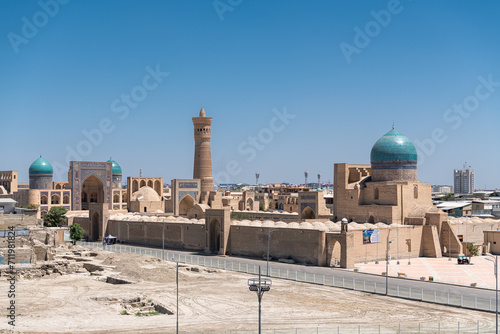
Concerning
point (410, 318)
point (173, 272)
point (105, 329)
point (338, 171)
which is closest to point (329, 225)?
point (338, 171)

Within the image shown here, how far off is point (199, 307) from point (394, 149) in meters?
31.9

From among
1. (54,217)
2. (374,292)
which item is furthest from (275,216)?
(374,292)

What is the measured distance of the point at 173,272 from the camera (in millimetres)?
38375

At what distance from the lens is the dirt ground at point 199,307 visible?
81.5 ft

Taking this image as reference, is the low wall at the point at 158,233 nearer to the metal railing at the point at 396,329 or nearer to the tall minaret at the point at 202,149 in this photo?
the tall minaret at the point at 202,149

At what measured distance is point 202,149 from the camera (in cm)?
7525

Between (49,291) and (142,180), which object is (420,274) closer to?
(49,291)

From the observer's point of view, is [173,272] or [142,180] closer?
[173,272]

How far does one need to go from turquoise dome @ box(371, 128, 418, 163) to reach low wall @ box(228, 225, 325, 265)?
587 inches

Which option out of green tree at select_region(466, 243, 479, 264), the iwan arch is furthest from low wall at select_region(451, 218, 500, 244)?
the iwan arch

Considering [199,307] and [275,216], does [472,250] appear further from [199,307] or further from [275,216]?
[199,307]

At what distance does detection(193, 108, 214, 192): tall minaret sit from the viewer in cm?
7500

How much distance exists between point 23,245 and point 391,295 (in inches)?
969

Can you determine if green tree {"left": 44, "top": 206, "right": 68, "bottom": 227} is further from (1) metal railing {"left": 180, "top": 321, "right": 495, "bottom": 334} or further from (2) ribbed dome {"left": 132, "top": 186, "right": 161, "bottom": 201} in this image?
(1) metal railing {"left": 180, "top": 321, "right": 495, "bottom": 334}
